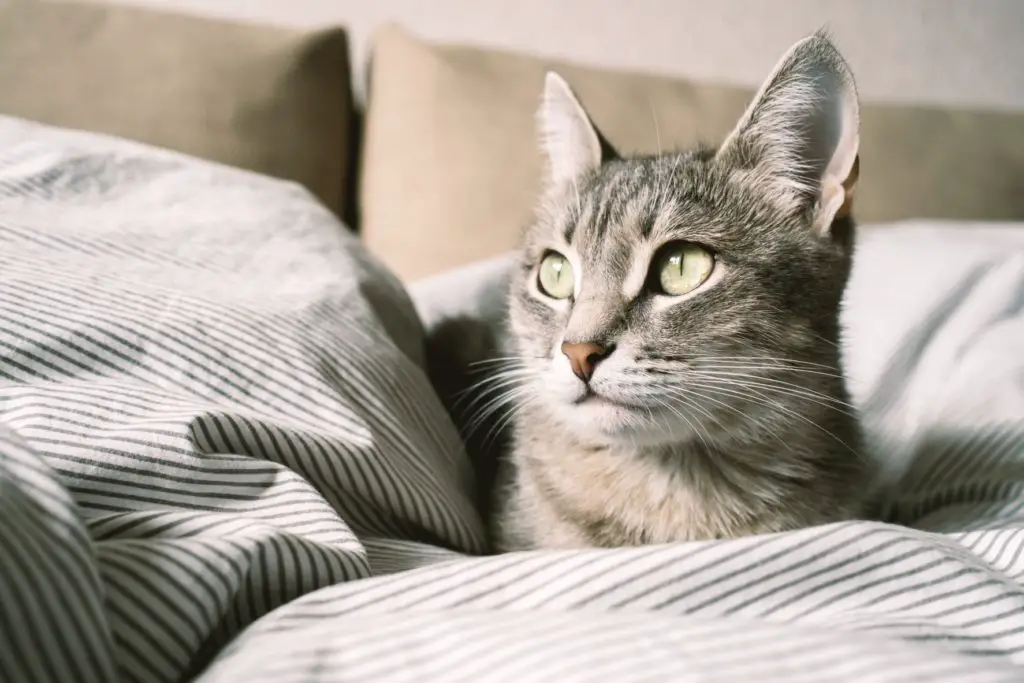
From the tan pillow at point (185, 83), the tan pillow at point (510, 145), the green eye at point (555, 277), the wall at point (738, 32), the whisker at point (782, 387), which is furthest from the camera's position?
the wall at point (738, 32)

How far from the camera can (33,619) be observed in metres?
0.34

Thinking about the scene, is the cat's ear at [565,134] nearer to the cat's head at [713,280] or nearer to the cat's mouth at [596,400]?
the cat's head at [713,280]

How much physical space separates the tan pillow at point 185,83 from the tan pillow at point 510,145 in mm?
118

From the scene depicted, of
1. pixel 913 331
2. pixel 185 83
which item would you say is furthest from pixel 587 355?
pixel 185 83

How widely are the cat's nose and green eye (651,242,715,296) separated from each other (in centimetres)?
11

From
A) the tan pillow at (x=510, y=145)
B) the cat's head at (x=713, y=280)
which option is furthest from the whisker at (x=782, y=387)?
the tan pillow at (x=510, y=145)

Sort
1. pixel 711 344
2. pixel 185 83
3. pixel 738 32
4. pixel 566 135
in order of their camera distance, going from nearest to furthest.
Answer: pixel 711 344 < pixel 566 135 < pixel 185 83 < pixel 738 32

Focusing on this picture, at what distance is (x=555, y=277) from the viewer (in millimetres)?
812

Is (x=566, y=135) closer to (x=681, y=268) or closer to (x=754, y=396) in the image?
(x=681, y=268)

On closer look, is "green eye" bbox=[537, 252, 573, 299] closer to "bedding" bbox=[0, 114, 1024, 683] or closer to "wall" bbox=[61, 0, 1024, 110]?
"bedding" bbox=[0, 114, 1024, 683]

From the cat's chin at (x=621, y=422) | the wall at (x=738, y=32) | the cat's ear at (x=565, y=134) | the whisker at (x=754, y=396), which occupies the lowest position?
the cat's chin at (x=621, y=422)

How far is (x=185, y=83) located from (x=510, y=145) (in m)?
0.60

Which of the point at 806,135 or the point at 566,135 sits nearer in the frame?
the point at 806,135

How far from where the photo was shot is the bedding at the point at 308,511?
1.17 feet
